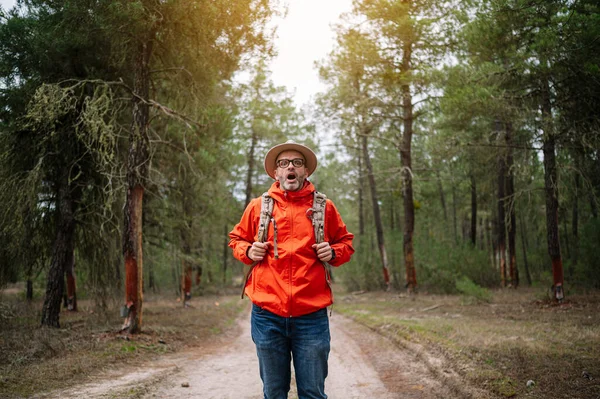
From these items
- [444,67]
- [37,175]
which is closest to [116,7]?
[37,175]

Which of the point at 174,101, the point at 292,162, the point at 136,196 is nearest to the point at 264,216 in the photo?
the point at 292,162

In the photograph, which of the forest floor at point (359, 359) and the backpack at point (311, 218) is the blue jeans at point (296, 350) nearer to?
the backpack at point (311, 218)

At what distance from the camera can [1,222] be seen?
9641 mm

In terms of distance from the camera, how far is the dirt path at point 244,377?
567cm

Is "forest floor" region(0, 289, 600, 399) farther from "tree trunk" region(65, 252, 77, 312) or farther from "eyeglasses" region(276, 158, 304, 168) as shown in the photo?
"tree trunk" region(65, 252, 77, 312)

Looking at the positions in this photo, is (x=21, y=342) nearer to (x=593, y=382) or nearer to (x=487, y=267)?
(x=593, y=382)

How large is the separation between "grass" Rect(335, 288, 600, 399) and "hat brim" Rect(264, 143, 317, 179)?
3.56 m

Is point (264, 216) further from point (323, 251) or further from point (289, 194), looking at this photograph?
point (323, 251)

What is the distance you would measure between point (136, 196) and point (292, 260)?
8093mm

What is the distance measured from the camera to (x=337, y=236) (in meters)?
3.67

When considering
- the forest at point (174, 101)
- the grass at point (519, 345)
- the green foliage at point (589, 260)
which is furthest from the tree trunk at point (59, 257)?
the green foliage at point (589, 260)

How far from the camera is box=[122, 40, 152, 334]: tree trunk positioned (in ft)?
33.5

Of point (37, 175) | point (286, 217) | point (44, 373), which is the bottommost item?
point (44, 373)

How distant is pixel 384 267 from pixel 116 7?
19.5 metres
